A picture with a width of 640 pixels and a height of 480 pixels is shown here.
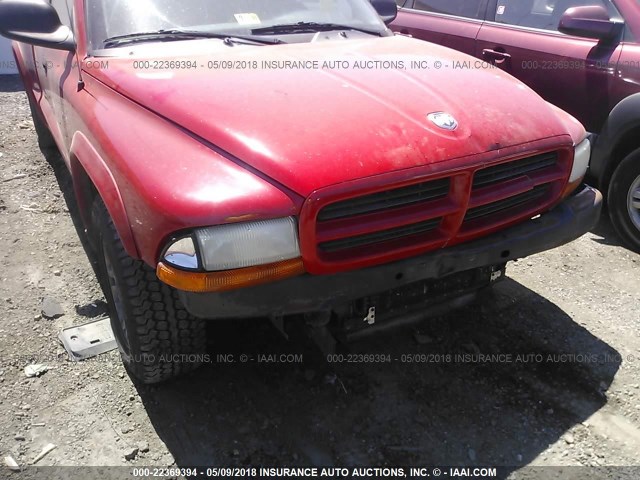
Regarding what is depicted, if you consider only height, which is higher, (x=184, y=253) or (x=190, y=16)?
(x=190, y=16)

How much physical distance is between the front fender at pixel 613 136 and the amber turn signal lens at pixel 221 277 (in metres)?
2.94

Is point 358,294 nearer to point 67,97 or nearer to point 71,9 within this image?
point 67,97

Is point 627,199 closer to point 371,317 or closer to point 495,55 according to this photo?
point 495,55

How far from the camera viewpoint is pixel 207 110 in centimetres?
236

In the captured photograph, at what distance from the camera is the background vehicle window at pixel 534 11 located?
14.6 feet

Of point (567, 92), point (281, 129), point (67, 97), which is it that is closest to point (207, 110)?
point (281, 129)

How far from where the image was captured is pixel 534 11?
4641 mm

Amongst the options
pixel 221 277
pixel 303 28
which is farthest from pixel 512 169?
pixel 303 28

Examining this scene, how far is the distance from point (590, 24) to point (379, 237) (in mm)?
2735

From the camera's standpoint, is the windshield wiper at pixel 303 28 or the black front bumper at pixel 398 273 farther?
the windshield wiper at pixel 303 28

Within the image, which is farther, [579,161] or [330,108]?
[579,161]

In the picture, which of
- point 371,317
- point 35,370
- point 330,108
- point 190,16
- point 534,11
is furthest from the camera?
point 534,11

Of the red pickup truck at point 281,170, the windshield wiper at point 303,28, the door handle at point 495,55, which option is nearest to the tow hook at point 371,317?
the red pickup truck at point 281,170

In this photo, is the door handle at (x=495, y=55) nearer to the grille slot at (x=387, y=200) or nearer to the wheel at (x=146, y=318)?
A: the grille slot at (x=387, y=200)
